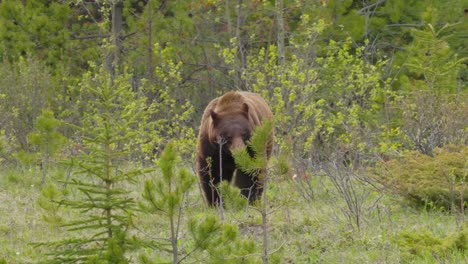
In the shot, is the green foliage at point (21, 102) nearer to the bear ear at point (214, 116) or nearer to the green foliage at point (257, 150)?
the bear ear at point (214, 116)

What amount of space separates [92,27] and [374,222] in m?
15.6

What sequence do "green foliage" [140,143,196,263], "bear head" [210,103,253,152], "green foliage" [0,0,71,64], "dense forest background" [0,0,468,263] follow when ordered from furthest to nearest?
"green foliage" [0,0,71,64] → "dense forest background" [0,0,468,263] → "bear head" [210,103,253,152] → "green foliage" [140,143,196,263]

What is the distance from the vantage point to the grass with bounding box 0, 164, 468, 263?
6.94 metres

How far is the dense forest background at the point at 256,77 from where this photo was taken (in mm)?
11264

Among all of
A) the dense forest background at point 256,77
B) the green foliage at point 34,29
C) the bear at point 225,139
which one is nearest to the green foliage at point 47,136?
the dense forest background at point 256,77

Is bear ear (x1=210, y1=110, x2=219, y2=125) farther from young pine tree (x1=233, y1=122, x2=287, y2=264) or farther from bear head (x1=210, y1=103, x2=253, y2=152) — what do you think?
young pine tree (x1=233, y1=122, x2=287, y2=264)

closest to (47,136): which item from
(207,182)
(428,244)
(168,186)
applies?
(207,182)

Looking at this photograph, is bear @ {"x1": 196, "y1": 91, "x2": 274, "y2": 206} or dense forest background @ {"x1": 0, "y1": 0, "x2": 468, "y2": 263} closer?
bear @ {"x1": 196, "y1": 91, "x2": 274, "y2": 206}

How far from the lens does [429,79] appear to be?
13938 mm

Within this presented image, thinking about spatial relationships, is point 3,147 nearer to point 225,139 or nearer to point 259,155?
point 225,139

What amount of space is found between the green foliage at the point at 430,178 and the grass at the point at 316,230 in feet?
0.47

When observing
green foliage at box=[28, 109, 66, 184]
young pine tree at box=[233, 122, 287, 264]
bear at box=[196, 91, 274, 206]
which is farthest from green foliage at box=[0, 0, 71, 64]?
Result: young pine tree at box=[233, 122, 287, 264]

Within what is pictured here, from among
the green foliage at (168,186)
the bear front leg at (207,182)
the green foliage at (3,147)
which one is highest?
the green foliage at (168,186)

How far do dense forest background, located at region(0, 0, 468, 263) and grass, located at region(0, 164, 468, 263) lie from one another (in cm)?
29
